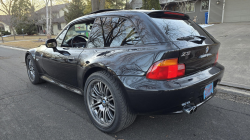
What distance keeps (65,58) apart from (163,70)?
1789 millimetres

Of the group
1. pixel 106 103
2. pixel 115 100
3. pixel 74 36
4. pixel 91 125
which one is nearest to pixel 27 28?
pixel 74 36

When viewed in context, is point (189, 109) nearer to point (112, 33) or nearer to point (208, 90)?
point (208, 90)

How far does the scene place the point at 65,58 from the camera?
290 cm

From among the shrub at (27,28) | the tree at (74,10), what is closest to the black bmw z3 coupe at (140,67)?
the tree at (74,10)

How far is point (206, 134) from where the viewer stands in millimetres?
2219

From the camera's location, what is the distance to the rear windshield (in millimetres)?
2088

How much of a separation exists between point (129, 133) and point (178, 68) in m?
1.09

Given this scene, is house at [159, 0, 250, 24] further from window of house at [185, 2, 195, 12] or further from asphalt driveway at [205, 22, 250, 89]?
asphalt driveway at [205, 22, 250, 89]

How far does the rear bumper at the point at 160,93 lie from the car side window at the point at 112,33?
0.53 meters

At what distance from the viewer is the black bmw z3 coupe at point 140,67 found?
6.11 ft

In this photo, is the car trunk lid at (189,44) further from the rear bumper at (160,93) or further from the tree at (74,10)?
the tree at (74,10)

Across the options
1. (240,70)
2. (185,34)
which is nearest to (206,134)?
(185,34)

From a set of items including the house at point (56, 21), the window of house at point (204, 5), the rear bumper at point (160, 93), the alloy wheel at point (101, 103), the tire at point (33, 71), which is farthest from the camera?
the house at point (56, 21)

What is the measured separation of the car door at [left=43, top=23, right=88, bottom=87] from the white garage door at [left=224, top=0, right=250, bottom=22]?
1799 cm
